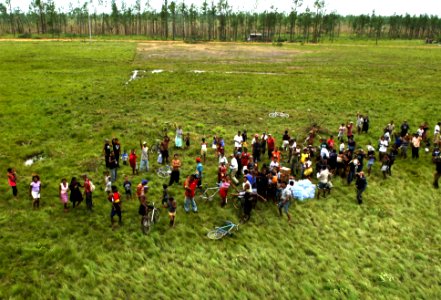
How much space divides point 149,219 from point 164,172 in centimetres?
528

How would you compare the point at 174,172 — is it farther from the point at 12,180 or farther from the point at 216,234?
the point at 12,180

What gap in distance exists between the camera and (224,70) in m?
53.5

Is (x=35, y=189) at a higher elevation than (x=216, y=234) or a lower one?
higher

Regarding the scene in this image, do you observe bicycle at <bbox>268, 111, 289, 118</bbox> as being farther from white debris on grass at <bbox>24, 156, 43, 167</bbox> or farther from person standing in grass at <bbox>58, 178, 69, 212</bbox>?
person standing in grass at <bbox>58, 178, 69, 212</bbox>

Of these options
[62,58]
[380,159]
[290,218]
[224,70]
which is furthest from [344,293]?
[62,58]

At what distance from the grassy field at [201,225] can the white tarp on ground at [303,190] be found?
1.74 feet

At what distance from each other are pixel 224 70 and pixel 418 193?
128 feet

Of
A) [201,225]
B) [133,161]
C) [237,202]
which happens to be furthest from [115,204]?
[237,202]

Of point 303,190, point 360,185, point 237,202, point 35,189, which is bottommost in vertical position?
point 237,202

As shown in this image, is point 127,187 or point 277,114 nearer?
point 127,187

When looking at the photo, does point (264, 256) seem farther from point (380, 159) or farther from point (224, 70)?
point (224, 70)

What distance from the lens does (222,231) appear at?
47.7 ft

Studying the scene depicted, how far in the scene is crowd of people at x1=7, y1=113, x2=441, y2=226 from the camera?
50.0 ft

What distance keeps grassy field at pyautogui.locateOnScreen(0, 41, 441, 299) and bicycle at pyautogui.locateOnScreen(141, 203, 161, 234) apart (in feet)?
0.99
